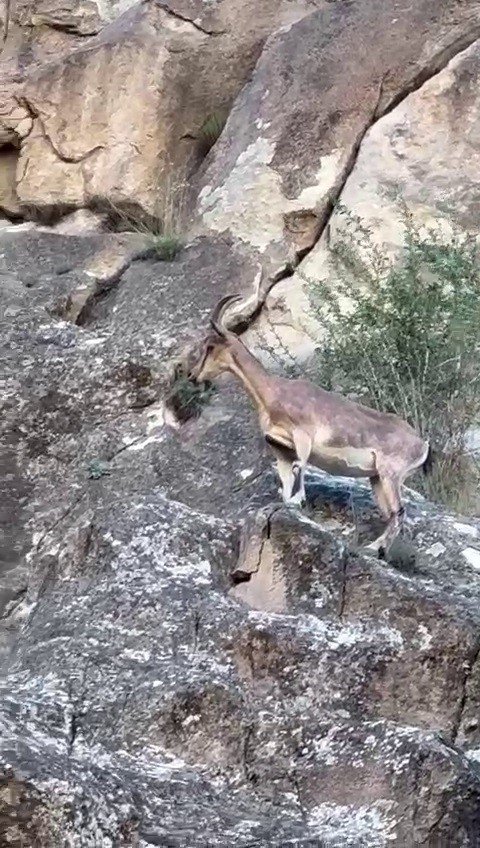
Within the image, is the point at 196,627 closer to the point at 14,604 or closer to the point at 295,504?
the point at 295,504

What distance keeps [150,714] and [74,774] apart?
0.80 meters

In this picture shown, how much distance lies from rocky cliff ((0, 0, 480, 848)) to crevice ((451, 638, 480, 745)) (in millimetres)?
14

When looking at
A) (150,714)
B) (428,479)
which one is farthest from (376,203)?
(150,714)

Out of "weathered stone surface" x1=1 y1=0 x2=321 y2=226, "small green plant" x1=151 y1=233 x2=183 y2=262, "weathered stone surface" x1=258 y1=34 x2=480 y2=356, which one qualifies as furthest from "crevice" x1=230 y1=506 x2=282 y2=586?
"weathered stone surface" x1=1 y1=0 x2=321 y2=226

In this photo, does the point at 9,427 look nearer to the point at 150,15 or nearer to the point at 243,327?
the point at 243,327

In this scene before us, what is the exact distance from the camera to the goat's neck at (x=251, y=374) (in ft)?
27.2

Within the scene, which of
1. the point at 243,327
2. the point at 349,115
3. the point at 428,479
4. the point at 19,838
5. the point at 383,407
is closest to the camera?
the point at 19,838

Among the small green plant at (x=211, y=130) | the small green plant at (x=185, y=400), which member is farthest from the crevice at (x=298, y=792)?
the small green plant at (x=211, y=130)

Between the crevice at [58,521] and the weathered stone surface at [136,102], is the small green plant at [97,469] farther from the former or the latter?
the weathered stone surface at [136,102]

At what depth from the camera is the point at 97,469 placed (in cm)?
923

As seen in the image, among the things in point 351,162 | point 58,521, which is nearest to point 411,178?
point 351,162

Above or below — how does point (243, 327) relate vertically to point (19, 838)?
below

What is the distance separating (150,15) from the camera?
1373 cm

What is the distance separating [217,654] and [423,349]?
411cm
